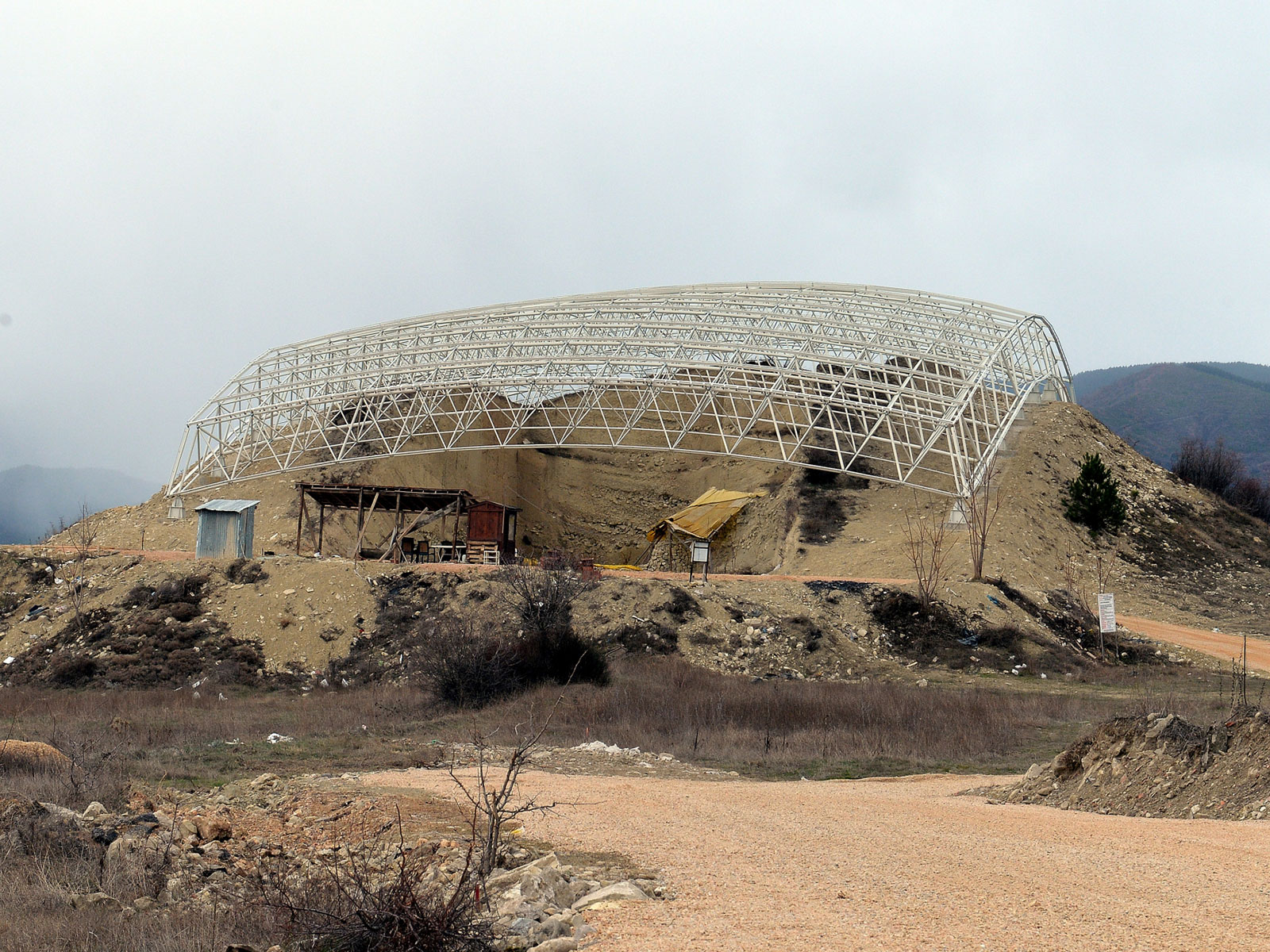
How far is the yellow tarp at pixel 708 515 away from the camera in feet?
134

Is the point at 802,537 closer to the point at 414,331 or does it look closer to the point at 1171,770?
the point at 414,331

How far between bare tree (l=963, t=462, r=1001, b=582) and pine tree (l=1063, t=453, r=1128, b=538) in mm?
2966

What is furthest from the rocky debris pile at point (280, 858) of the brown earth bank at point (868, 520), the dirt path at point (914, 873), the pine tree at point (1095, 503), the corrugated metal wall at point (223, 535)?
the pine tree at point (1095, 503)

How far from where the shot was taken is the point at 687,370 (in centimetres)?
4097

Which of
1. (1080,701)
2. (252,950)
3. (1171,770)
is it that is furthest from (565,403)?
(252,950)

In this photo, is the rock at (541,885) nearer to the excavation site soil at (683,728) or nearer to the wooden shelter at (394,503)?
the excavation site soil at (683,728)

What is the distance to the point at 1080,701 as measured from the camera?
66.4 feet

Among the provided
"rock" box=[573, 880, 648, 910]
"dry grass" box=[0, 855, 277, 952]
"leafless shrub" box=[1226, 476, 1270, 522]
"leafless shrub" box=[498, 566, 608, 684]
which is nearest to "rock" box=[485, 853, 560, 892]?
"rock" box=[573, 880, 648, 910]

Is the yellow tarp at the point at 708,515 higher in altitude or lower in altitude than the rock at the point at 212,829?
higher

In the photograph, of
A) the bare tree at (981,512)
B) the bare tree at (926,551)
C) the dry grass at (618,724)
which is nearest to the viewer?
the dry grass at (618,724)

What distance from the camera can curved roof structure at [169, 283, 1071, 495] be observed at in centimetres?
3666

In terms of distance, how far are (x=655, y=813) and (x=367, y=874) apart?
305 cm

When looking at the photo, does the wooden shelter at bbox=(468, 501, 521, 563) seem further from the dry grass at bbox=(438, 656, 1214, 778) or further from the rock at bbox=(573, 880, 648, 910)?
the rock at bbox=(573, 880, 648, 910)

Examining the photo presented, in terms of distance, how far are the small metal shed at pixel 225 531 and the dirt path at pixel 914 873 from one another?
23.9 m
